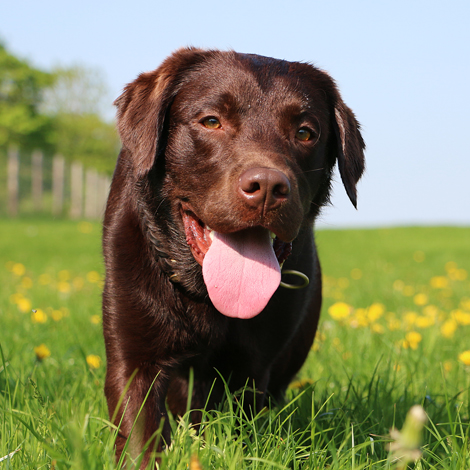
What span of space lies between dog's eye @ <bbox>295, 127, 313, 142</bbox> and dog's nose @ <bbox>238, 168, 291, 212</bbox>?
0.49m

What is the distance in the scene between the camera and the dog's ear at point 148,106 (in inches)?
92.3

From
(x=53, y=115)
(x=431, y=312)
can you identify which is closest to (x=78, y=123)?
(x=53, y=115)

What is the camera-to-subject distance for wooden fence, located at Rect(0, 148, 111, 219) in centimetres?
3262

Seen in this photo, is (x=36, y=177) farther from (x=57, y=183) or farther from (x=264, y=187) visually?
(x=264, y=187)

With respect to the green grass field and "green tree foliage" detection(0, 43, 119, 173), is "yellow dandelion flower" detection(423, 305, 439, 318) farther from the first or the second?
"green tree foliage" detection(0, 43, 119, 173)

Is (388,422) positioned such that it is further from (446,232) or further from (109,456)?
(446,232)

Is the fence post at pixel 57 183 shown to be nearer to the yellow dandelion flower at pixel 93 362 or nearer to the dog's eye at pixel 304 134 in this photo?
the yellow dandelion flower at pixel 93 362

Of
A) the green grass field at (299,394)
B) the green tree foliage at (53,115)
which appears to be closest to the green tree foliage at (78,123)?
the green tree foliage at (53,115)

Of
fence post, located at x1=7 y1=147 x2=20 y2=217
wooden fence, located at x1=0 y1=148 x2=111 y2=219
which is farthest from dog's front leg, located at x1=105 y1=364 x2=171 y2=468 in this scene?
fence post, located at x1=7 y1=147 x2=20 y2=217

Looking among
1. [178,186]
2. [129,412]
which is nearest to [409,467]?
[129,412]

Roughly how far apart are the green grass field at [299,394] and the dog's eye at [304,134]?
40.9 inches

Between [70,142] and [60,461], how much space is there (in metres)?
43.4

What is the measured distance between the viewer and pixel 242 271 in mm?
2178

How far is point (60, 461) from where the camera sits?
5.18ft
